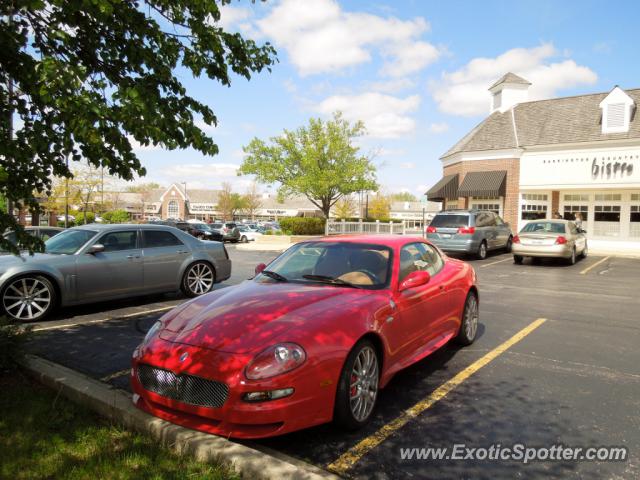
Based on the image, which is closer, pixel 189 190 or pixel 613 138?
pixel 613 138

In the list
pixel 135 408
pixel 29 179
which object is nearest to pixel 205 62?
pixel 29 179

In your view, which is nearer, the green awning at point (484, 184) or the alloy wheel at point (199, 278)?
the alloy wheel at point (199, 278)

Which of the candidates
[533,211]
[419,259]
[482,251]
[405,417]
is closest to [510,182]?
[533,211]

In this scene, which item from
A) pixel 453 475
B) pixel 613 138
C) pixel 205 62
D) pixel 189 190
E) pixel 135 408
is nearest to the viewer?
pixel 453 475

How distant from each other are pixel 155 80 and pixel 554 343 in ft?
18.1

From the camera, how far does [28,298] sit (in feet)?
22.3

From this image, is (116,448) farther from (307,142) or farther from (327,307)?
(307,142)

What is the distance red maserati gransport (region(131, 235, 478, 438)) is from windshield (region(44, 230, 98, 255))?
407 cm

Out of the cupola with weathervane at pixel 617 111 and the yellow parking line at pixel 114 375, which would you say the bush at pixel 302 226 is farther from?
the yellow parking line at pixel 114 375

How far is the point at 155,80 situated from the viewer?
168 inches

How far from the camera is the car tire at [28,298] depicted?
6.66m

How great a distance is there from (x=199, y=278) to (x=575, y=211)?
22480 millimetres

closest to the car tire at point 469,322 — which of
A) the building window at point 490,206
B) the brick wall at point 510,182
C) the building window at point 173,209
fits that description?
the brick wall at point 510,182

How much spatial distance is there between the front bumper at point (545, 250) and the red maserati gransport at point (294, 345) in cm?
1197
